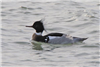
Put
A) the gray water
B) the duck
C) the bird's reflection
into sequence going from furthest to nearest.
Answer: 1. the duck
2. the bird's reflection
3. the gray water

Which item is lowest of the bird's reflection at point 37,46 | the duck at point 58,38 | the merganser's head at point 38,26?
the bird's reflection at point 37,46

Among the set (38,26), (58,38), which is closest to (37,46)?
(58,38)

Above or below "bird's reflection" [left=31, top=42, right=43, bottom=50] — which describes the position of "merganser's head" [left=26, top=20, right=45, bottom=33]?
above

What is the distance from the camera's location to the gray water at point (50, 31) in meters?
12.9

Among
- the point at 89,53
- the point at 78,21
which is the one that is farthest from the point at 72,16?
the point at 89,53

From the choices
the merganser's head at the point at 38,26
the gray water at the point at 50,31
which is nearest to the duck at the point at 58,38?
the gray water at the point at 50,31

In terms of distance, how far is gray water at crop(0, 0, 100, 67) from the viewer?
12.9m

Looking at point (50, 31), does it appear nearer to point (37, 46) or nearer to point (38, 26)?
point (38, 26)

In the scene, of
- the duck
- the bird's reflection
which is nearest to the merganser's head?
the duck

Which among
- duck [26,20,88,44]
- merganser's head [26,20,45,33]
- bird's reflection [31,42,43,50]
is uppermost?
merganser's head [26,20,45,33]

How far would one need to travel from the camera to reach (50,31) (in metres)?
17.0

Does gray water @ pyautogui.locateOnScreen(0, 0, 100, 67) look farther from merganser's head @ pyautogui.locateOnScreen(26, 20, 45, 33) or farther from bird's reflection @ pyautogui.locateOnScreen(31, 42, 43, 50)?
merganser's head @ pyautogui.locateOnScreen(26, 20, 45, 33)

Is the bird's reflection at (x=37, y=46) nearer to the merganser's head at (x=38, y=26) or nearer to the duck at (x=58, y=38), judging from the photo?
the duck at (x=58, y=38)

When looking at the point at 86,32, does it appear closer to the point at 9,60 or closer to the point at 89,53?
the point at 89,53
